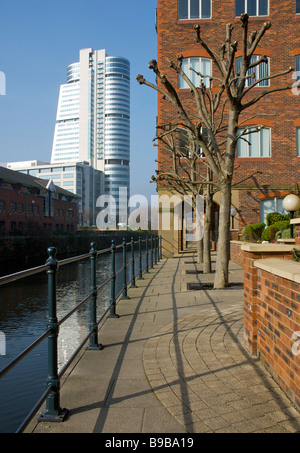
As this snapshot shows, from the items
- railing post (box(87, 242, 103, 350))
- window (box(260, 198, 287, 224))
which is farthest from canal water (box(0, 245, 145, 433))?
window (box(260, 198, 287, 224))

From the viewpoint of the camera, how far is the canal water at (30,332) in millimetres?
5284

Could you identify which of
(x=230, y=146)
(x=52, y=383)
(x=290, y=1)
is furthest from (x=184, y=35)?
(x=52, y=383)

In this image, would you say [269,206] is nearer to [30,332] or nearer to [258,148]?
[258,148]

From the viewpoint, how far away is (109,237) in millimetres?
57281

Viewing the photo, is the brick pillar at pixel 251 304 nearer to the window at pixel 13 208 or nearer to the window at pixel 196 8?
the window at pixel 196 8

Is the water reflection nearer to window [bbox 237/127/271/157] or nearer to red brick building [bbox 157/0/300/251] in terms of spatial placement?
red brick building [bbox 157/0/300/251]

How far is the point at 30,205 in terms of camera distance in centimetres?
5022

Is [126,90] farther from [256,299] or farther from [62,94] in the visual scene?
[256,299]

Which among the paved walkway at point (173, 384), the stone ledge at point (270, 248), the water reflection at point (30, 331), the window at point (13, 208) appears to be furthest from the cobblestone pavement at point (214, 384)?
the window at point (13, 208)

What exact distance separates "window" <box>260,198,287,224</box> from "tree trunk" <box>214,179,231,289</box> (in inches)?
499

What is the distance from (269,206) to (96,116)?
164178 mm

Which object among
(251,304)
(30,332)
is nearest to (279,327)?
(251,304)

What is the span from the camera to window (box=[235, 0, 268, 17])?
22.3m

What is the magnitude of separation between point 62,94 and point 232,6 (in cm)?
17667
